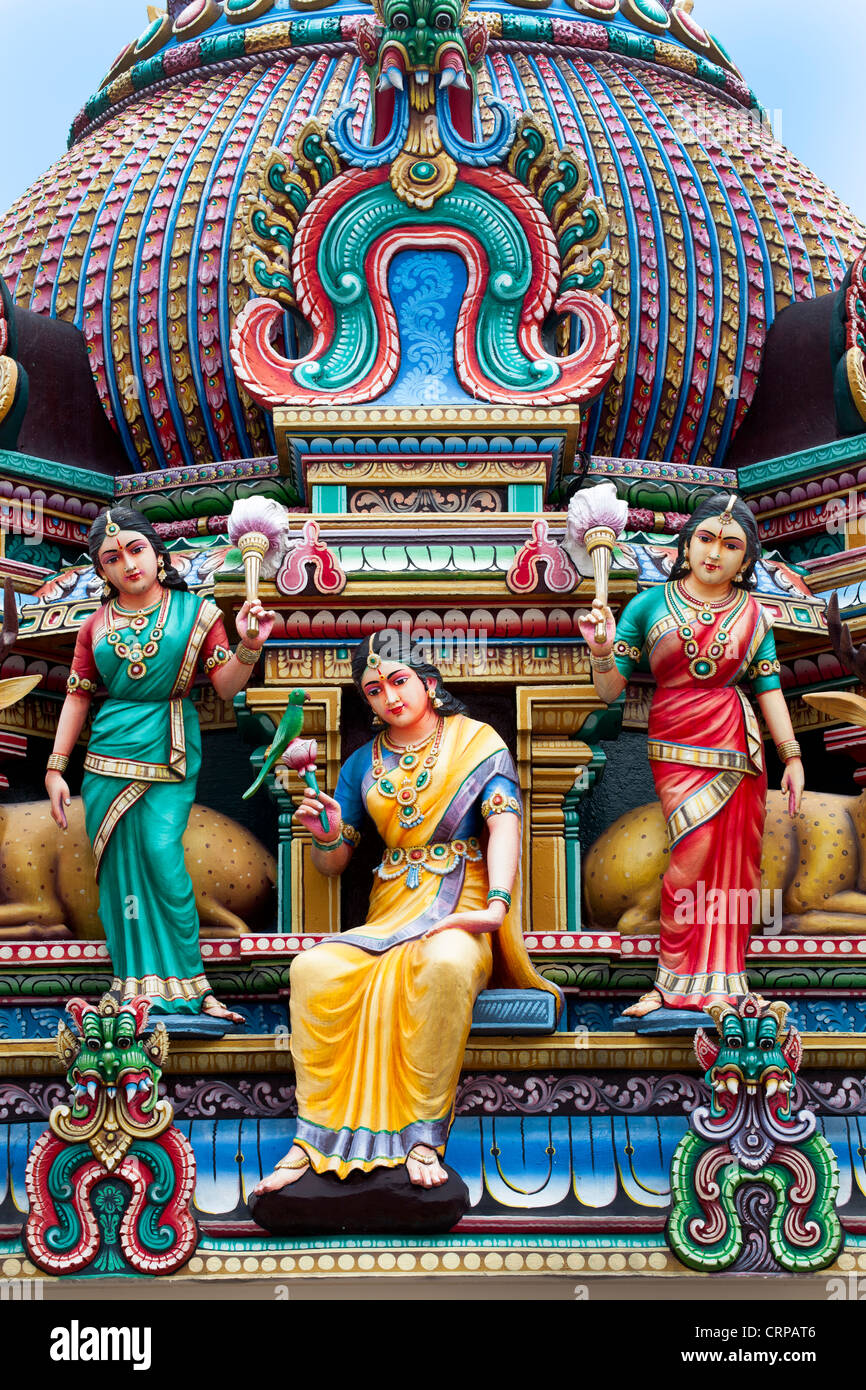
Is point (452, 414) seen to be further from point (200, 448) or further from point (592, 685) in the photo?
point (200, 448)

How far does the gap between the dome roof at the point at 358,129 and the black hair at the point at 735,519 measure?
290 cm

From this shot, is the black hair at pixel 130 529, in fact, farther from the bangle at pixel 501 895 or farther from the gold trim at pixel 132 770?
the bangle at pixel 501 895

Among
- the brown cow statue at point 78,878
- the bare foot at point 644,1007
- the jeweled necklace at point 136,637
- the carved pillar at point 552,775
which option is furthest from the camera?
the brown cow statue at point 78,878

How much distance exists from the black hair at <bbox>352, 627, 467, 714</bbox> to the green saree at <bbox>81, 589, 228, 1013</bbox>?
61 centimetres

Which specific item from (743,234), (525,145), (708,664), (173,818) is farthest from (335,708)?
(743,234)

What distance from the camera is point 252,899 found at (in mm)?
9938

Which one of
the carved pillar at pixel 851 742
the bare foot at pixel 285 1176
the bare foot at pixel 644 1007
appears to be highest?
the carved pillar at pixel 851 742

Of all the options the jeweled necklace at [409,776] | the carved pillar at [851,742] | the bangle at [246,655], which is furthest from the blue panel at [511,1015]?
the carved pillar at [851,742]

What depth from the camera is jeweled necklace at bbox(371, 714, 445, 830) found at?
930 cm

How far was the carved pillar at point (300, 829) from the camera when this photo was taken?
382 inches

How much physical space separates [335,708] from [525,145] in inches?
126

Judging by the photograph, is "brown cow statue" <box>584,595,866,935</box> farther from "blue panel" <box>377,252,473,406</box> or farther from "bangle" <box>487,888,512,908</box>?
"blue panel" <box>377,252,473,406</box>

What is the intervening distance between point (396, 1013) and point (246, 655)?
5.60 ft

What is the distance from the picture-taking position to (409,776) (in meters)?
9.35
